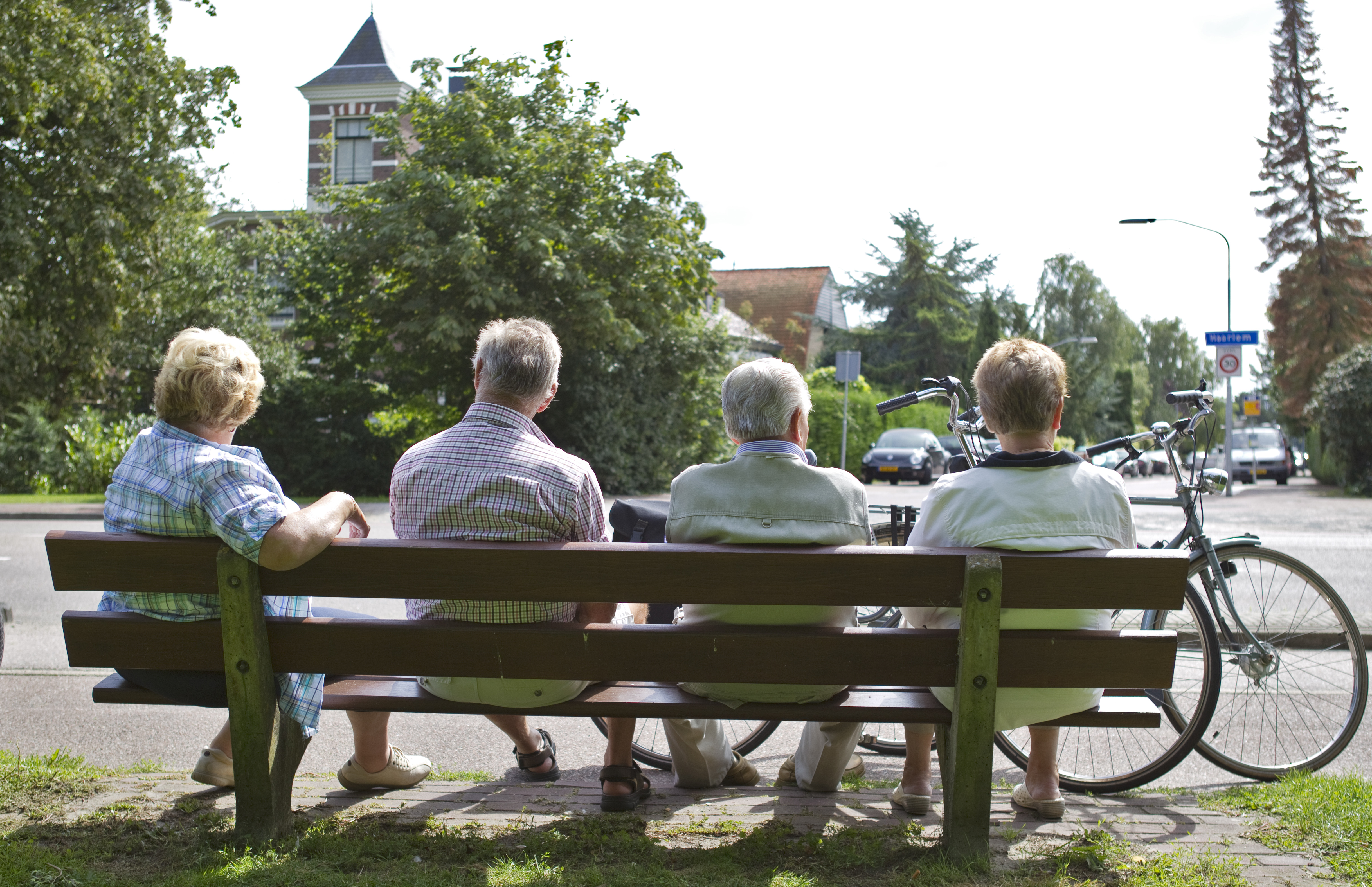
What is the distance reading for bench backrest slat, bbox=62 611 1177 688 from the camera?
9.13 feet

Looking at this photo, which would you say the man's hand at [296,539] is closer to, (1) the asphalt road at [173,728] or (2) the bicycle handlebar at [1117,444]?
(1) the asphalt road at [173,728]

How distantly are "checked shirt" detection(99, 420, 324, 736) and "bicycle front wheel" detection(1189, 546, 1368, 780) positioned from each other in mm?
3086

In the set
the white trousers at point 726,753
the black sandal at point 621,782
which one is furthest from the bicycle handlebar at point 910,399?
the black sandal at point 621,782

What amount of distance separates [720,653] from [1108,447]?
82.7 inches

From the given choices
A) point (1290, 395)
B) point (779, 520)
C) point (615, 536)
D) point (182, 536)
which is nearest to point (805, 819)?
point (779, 520)

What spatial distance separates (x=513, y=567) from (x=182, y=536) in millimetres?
935

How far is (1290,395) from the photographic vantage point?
4403 centimetres

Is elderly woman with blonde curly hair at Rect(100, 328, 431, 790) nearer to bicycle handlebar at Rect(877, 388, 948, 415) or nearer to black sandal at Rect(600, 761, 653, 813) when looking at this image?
black sandal at Rect(600, 761, 653, 813)

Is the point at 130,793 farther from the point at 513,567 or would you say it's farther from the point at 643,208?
the point at 643,208

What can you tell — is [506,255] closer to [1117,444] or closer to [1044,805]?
[1117,444]

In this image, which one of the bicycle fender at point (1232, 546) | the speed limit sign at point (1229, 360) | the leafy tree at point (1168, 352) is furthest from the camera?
the leafy tree at point (1168, 352)

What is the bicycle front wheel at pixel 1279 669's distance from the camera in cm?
397

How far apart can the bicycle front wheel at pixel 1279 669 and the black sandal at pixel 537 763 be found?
7.53 feet

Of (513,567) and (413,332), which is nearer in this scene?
(513,567)
